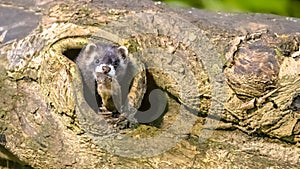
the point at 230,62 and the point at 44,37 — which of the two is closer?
the point at 230,62

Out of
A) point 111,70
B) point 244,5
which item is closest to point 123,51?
point 111,70

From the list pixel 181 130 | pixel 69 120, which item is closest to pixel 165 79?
pixel 181 130

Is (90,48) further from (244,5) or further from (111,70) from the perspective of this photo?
(244,5)

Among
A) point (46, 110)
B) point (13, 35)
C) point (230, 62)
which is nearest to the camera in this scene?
point (230, 62)

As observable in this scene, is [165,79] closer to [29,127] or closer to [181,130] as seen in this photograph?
[181,130]

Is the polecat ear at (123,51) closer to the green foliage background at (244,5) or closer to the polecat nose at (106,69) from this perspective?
the polecat nose at (106,69)
